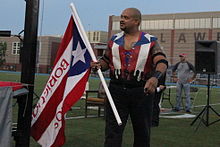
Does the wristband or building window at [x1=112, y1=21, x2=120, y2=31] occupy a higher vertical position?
building window at [x1=112, y1=21, x2=120, y2=31]

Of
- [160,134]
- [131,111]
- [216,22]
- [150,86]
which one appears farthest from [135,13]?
[216,22]

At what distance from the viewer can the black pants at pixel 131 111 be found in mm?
3740

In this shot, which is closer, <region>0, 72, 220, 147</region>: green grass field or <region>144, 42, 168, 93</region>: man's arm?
<region>144, 42, 168, 93</region>: man's arm

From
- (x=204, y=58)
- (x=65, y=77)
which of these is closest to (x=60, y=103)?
(x=65, y=77)


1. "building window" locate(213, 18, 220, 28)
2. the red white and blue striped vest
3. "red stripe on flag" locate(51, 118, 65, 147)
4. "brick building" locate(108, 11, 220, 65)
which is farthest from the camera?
"building window" locate(213, 18, 220, 28)

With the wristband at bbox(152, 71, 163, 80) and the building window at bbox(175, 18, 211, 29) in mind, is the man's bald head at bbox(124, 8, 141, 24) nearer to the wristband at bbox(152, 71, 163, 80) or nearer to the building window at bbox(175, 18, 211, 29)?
the wristband at bbox(152, 71, 163, 80)

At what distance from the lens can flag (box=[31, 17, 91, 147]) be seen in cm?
428

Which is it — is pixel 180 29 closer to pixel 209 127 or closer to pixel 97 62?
pixel 209 127

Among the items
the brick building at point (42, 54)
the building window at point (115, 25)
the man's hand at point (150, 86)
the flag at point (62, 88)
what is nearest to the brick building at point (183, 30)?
the building window at point (115, 25)

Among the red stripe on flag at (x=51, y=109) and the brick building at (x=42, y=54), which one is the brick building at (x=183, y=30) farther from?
the red stripe on flag at (x=51, y=109)

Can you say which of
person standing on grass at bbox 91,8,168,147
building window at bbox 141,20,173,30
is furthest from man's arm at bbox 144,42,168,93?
building window at bbox 141,20,173,30

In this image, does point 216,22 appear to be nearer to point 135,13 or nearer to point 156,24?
point 156,24

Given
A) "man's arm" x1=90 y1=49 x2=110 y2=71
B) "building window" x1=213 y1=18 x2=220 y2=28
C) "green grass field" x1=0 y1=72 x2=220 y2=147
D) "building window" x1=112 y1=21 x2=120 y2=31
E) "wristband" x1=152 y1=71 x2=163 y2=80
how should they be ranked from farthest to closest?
"building window" x1=112 y1=21 x2=120 y2=31 < "building window" x1=213 y1=18 x2=220 y2=28 < "green grass field" x1=0 y1=72 x2=220 y2=147 < "man's arm" x1=90 y1=49 x2=110 y2=71 < "wristband" x1=152 y1=71 x2=163 y2=80

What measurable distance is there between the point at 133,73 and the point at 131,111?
1.43ft
